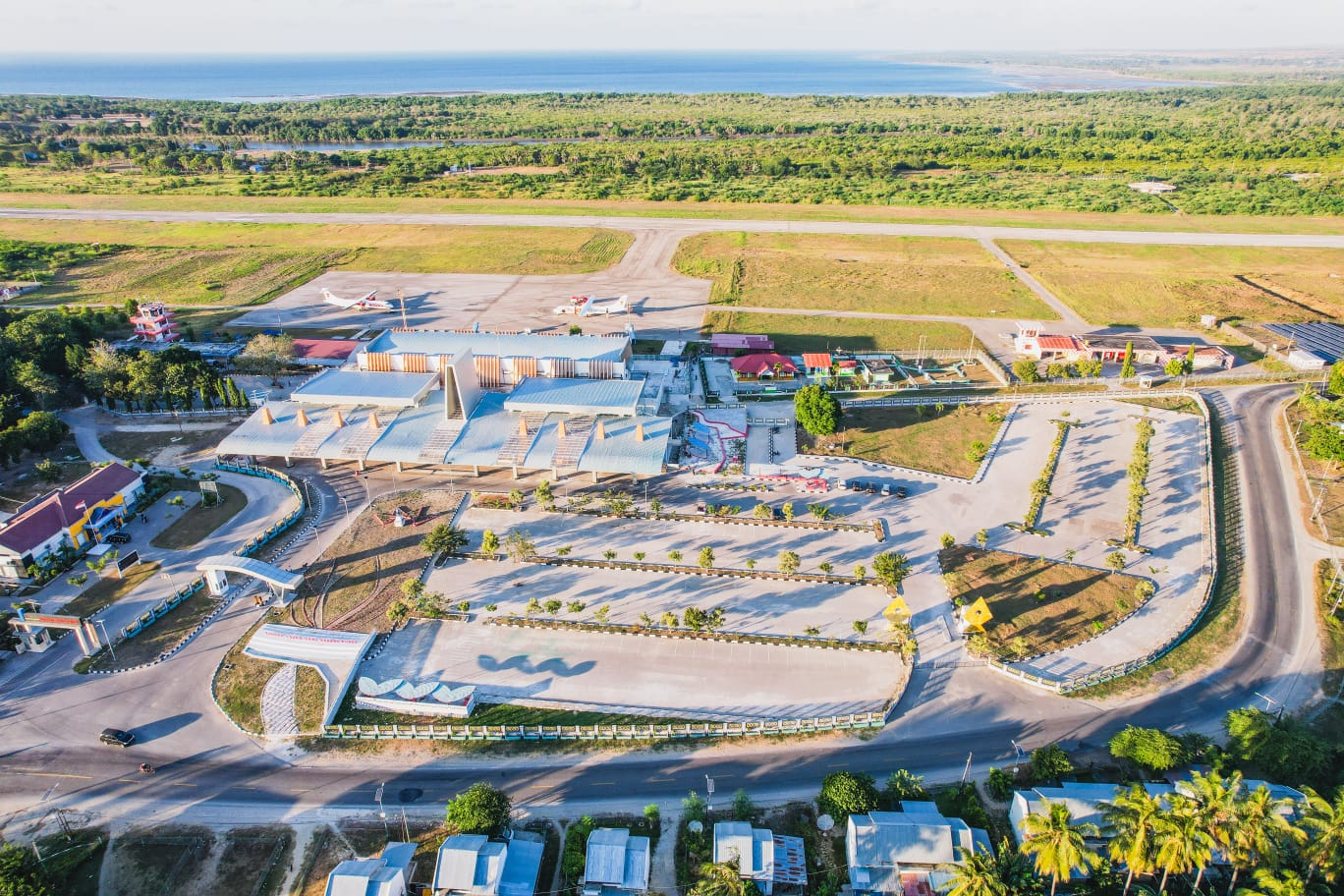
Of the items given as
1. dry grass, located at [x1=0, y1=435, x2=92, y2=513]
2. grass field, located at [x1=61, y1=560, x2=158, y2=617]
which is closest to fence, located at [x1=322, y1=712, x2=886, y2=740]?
grass field, located at [x1=61, y1=560, x2=158, y2=617]

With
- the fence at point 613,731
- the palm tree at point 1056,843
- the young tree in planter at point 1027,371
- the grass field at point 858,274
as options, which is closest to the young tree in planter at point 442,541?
the fence at point 613,731

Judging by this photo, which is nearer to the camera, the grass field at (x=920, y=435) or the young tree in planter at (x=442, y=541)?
the young tree in planter at (x=442, y=541)

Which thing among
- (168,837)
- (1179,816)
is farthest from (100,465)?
(1179,816)

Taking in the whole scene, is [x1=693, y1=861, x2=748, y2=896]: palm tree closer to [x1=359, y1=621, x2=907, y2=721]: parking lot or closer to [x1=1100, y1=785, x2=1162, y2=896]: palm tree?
[x1=359, y1=621, x2=907, y2=721]: parking lot

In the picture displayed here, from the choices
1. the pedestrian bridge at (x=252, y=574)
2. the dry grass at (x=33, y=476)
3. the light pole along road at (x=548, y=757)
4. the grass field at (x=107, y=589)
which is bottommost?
the light pole along road at (x=548, y=757)

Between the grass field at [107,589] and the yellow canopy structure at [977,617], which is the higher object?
the grass field at [107,589]

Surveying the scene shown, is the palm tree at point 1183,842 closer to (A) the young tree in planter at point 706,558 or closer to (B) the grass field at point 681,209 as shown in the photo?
(A) the young tree in planter at point 706,558

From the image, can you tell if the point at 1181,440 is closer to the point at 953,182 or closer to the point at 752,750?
the point at 752,750
